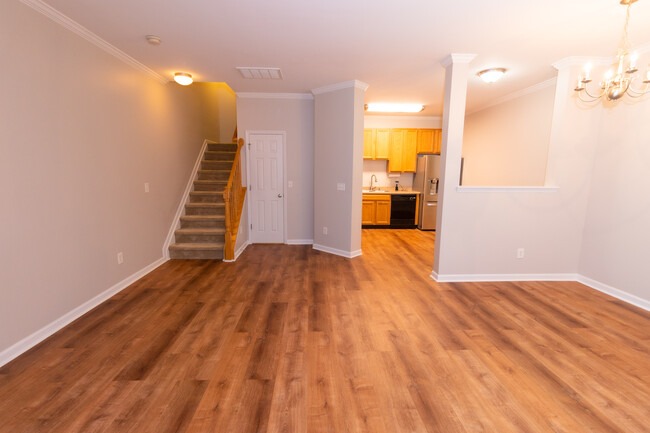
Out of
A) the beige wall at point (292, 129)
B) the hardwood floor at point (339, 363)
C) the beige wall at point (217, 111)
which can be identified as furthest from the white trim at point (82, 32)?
the hardwood floor at point (339, 363)

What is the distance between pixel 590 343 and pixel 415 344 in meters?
1.48

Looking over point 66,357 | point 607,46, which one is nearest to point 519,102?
point 607,46

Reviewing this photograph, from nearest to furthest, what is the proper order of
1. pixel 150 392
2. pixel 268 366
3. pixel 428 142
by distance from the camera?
pixel 150 392 < pixel 268 366 < pixel 428 142

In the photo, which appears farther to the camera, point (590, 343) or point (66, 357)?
point (590, 343)

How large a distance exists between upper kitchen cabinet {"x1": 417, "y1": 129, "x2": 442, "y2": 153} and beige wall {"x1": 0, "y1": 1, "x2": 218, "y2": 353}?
18.7 feet

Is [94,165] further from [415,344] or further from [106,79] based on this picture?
[415,344]

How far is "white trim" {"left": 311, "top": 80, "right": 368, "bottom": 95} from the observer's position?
4471mm

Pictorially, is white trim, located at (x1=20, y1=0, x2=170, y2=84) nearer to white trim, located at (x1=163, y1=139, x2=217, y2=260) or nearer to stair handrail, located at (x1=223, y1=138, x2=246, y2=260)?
stair handrail, located at (x1=223, y1=138, x2=246, y2=260)

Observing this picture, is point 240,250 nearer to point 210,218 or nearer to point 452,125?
point 210,218

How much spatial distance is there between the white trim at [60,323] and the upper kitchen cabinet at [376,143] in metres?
5.43

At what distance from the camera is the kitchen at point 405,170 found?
699 centimetres

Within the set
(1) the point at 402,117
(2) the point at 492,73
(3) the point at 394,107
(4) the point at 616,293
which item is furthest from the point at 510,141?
(4) the point at 616,293

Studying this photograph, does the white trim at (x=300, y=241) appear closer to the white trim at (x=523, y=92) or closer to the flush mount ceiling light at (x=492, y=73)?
the flush mount ceiling light at (x=492, y=73)

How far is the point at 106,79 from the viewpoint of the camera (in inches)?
129
